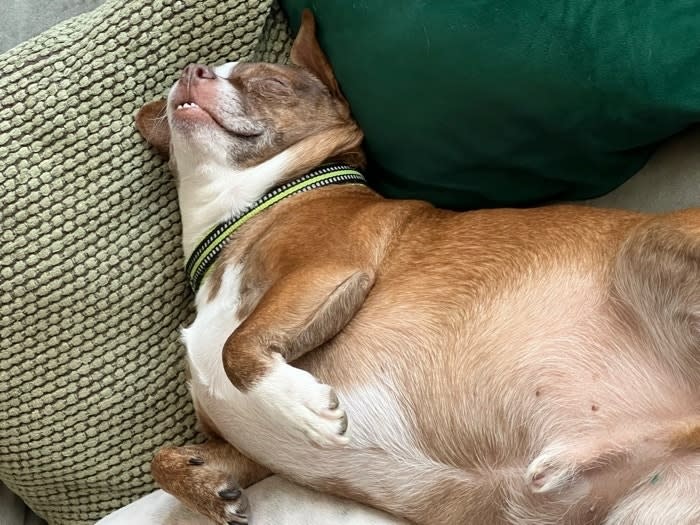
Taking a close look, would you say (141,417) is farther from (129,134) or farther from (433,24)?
(433,24)

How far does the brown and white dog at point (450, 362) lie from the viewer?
1.71 metres

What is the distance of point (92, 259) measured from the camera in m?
2.36

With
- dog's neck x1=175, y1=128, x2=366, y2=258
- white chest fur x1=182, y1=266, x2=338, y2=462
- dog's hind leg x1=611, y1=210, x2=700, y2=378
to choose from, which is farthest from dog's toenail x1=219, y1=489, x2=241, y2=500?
dog's hind leg x1=611, y1=210, x2=700, y2=378

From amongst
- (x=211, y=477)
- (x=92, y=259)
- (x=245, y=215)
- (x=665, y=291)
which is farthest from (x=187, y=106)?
(x=665, y=291)

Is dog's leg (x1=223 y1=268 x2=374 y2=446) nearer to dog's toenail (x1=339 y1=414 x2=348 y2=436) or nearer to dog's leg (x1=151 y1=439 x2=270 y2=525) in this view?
dog's toenail (x1=339 y1=414 x2=348 y2=436)

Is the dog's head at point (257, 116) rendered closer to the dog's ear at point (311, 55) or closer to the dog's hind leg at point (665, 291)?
the dog's ear at point (311, 55)

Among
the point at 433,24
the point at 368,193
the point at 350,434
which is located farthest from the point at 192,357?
the point at 433,24

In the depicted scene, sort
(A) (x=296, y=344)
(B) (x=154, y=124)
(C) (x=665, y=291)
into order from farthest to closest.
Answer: (B) (x=154, y=124)
(A) (x=296, y=344)
(C) (x=665, y=291)

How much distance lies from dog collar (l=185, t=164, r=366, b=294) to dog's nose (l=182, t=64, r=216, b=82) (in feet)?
1.30

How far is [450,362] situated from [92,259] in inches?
45.5

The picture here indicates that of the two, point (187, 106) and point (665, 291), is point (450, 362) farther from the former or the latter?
point (187, 106)

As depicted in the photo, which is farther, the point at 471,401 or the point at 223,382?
the point at 223,382

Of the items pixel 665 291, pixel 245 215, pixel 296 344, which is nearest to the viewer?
pixel 665 291

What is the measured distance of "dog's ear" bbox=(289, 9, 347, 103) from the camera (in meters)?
2.45
